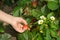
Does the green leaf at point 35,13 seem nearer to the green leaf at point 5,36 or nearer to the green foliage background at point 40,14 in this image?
the green foliage background at point 40,14

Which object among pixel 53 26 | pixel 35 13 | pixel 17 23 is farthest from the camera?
pixel 35 13

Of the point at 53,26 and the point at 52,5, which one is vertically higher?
the point at 52,5

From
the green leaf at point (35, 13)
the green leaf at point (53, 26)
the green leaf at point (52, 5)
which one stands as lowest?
the green leaf at point (53, 26)

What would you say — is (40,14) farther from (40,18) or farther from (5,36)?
(5,36)

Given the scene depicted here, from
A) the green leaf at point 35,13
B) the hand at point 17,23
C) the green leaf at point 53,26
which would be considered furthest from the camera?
the green leaf at point 35,13

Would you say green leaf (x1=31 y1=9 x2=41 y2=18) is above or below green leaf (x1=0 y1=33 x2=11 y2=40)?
above

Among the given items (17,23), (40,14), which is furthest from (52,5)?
(17,23)

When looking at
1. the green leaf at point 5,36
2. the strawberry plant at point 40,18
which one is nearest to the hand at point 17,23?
the strawberry plant at point 40,18

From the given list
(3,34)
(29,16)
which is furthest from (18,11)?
(3,34)

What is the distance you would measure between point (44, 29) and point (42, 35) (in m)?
0.08

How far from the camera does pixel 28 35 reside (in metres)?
1.88

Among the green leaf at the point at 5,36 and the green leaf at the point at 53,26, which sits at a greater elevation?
the green leaf at the point at 53,26

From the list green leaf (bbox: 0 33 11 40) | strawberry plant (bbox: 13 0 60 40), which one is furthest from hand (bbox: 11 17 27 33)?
green leaf (bbox: 0 33 11 40)

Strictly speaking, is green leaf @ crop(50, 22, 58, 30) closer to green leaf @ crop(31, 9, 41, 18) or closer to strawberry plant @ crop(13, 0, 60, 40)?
strawberry plant @ crop(13, 0, 60, 40)
